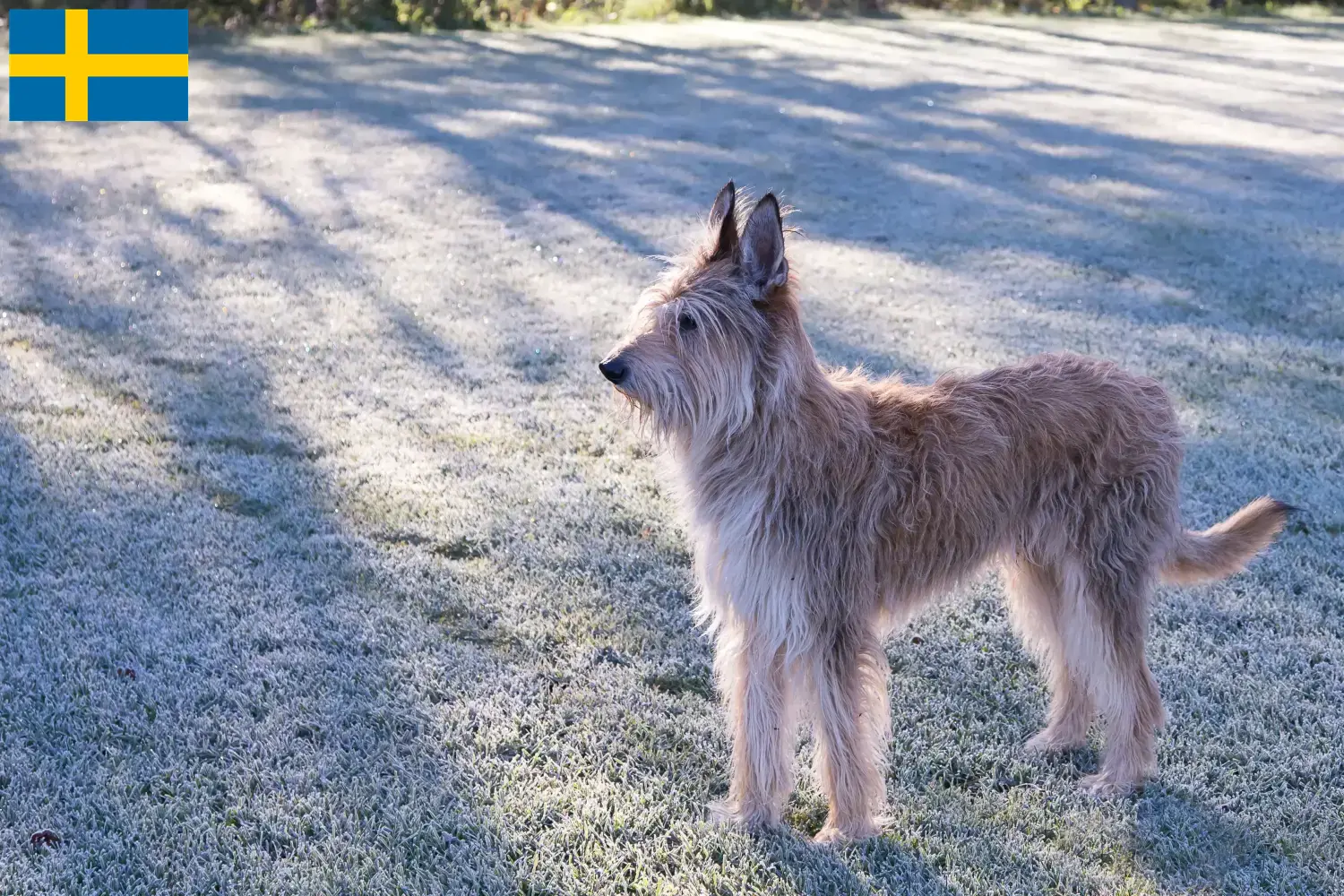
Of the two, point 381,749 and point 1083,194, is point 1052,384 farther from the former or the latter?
point 1083,194

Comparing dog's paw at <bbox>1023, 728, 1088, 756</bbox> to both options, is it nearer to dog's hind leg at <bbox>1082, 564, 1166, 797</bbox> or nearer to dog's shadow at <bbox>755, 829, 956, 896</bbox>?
dog's hind leg at <bbox>1082, 564, 1166, 797</bbox>

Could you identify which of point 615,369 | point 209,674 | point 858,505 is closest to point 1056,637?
point 858,505

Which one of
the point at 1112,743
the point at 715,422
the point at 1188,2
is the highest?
the point at 1188,2

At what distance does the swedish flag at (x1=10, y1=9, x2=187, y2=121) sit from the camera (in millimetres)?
14195

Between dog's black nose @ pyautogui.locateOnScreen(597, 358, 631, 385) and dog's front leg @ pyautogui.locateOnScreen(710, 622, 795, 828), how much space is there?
793mm

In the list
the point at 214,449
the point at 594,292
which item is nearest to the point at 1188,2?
the point at 594,292

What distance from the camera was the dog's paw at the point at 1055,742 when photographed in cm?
390

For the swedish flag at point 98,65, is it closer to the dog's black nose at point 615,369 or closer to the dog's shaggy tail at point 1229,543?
the dog's black nose at point 615,369

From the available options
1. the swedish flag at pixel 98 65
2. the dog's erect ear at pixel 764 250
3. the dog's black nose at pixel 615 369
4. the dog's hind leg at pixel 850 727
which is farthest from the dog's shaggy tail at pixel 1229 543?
the swedish flag at pixel 98 65

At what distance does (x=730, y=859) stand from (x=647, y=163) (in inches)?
412

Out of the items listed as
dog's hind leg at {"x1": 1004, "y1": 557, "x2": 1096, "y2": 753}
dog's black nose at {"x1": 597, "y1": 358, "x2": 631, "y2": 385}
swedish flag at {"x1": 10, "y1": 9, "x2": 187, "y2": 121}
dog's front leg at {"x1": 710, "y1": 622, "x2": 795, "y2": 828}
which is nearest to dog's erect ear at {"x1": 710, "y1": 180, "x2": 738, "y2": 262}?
dog's black nose at {"x1": 597, "y1": 358, "x2": 631, "y2": 385}

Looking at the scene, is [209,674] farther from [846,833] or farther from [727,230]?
[727,230]

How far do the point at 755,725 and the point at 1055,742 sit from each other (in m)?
1.15

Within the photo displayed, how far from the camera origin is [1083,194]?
38.3 ft
